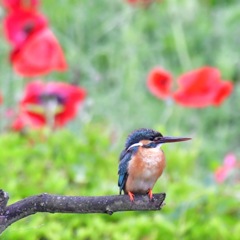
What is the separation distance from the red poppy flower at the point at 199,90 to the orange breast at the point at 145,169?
1.86 metres

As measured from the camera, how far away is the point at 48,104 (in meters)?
3.64

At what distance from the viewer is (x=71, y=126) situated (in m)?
4.27

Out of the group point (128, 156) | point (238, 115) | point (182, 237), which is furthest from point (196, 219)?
point (238, 115)

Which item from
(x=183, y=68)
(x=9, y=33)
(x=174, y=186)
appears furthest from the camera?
(x=183, y=68)

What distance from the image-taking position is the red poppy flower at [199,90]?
3.57m

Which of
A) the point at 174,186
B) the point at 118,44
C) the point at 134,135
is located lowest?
the point at 134,135

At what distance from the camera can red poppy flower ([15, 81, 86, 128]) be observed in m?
3.58

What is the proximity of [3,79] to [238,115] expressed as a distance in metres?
1.13

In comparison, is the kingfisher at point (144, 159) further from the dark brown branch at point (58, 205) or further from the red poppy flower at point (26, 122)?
the red poppy flower at point (26, 122)

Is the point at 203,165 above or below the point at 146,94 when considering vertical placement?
below

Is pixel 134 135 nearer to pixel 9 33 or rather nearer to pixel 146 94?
pixel 9 33

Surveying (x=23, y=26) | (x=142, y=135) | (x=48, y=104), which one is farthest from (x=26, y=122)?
(x=142, y=135)

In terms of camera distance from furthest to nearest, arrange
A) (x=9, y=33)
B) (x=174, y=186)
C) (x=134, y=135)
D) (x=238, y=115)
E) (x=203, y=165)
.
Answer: (x=238, y=115)
(x=203, y=165)
(x=9, y=33)
(x=174, y=186)
(x=134, y=135)

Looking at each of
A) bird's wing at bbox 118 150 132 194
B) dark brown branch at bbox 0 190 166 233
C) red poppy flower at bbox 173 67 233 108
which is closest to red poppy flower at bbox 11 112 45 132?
red poppy flower at bbox 173 67 233 108
